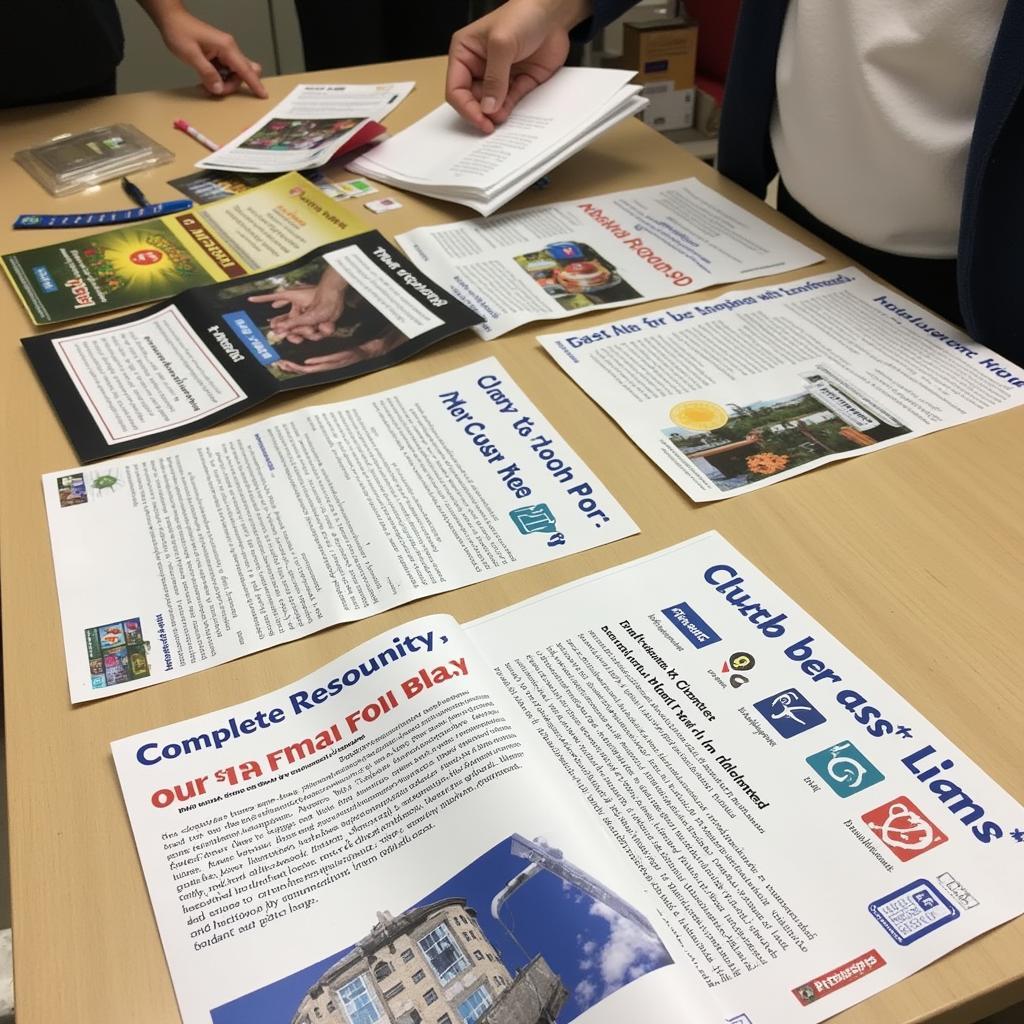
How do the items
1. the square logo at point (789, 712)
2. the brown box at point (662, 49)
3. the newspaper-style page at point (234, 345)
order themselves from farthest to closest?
1. the brown box at point (662, 49)
2. the newspaper-style page at point (234, 345)
3. the square logo at point (789, 712)

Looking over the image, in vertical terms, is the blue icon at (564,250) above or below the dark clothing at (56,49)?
below

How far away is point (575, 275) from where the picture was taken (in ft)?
3.06

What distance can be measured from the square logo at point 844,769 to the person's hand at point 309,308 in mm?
558

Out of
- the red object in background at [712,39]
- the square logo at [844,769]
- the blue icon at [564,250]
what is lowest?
the red object in background at [712,39]

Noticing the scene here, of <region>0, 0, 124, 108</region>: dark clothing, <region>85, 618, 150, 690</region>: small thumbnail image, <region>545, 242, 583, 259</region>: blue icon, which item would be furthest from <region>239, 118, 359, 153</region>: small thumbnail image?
<region>85, 618, 150, 690</region>: small thumbnail image

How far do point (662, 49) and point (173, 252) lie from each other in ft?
6.05

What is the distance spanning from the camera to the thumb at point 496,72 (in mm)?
1096

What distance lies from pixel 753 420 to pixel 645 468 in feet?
0.34

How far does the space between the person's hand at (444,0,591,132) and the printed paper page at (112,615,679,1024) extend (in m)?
0.80

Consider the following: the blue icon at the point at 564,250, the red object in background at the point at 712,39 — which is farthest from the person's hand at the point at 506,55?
the red object in background at the point at 712,39

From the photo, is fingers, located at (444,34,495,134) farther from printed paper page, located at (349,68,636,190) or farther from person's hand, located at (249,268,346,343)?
person's hand, located at (249,268,346,343)

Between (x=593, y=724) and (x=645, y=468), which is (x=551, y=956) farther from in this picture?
(x=645, y=468)

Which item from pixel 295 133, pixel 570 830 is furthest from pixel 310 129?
pixel 570 830

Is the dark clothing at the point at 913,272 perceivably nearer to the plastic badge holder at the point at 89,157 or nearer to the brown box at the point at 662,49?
the plastic badge holder at the point at 89,157
